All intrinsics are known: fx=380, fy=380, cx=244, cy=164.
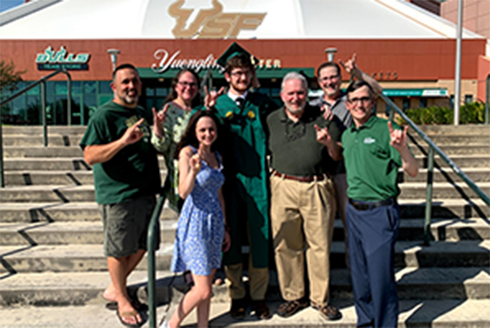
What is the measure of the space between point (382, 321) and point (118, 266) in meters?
2.14

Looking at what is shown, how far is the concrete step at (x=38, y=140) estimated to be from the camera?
20.3ft

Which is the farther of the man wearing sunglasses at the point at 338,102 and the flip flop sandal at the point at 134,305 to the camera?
the man wearing sunglasses at the point at 338,102

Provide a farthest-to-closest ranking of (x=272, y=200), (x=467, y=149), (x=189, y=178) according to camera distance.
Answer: (x=467, y=149)
(x=272, y=200)
(x=189, y=178)

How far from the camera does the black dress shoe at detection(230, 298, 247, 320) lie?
328cm

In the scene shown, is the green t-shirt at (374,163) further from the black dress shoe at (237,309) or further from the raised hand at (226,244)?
the black dress shoe at (237,309)

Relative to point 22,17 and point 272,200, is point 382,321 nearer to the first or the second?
point 272,200

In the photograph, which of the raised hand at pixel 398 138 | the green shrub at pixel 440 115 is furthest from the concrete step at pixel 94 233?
the green shrub at pixel 440 115

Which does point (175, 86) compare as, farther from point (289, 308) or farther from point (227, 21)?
point (227, 21)

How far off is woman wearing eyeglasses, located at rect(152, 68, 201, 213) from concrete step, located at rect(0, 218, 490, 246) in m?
1.26

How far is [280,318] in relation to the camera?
3.28 meters

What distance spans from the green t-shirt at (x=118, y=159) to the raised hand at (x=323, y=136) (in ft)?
4.59

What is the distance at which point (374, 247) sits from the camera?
9.29 ft

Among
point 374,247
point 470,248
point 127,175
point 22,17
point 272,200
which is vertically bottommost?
point 470,248

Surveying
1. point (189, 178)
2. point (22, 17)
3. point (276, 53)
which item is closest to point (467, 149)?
point (189, 178)
